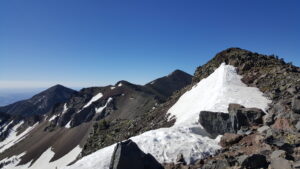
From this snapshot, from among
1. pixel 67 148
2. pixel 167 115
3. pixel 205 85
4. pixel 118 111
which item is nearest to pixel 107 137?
pixel 167 115

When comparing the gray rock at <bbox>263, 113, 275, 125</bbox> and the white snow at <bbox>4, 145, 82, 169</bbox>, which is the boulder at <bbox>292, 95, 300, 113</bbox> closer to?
the gray rock at <bbox>263, 113, 275, 125</bbox>

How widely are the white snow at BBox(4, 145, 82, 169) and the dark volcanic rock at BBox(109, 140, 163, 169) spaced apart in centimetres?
Answer: 7561

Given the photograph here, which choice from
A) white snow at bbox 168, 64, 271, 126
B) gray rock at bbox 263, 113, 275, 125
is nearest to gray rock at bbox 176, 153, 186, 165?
white snow at bbox 168, 64, 271, 126

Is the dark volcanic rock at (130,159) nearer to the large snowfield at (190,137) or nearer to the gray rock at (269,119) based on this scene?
the large snowfield at (190,137)

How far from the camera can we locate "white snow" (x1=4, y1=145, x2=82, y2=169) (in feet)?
298

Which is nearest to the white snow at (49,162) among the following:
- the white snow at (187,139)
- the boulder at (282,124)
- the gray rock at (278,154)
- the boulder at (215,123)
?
the white snow at (187,139)

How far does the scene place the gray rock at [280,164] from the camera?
13.2 m

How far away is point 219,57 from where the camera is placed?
48938mm

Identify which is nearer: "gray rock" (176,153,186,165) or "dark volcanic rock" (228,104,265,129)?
"gray rock" (176,153,186,165)

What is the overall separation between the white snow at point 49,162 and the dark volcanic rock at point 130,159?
7561cm

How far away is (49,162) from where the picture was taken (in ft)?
323

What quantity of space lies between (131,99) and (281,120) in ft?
368

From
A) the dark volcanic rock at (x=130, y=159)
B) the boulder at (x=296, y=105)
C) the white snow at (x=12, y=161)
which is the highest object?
the boulder at (x=296, y=105)

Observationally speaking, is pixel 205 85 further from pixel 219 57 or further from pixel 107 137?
pixel 107 137
